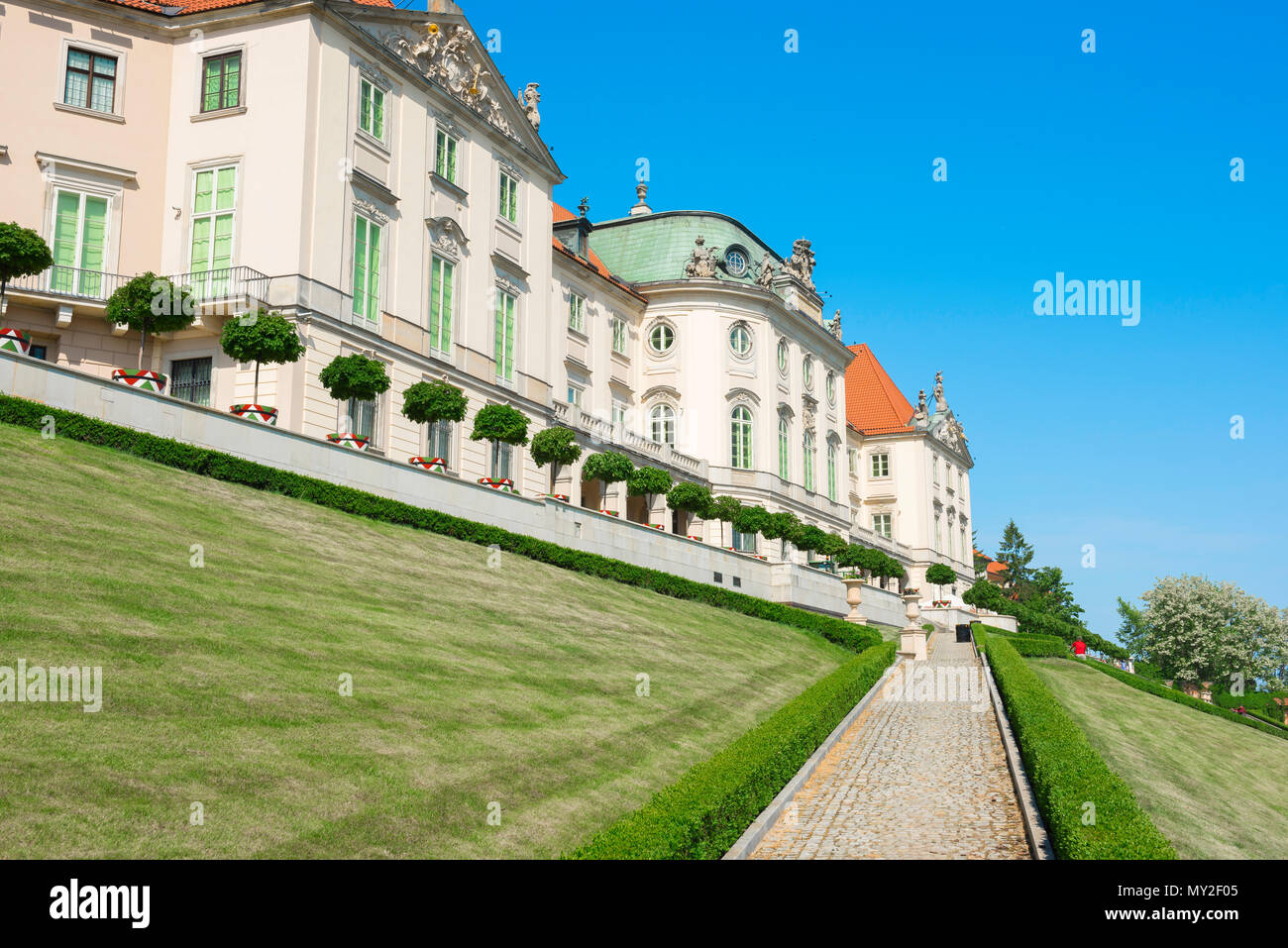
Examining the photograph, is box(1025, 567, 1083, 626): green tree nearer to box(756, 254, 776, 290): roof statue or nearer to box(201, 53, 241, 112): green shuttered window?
box(756, 254, 776, 290): roof statue

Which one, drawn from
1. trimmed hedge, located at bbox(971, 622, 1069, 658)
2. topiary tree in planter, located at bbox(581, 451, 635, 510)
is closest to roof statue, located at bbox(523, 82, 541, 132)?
topiary tree in planter, located at bbox(581, 451, 635, 510)

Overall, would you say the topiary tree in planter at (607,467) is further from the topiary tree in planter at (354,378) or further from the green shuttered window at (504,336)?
the topiary tree in planter at (354,378)

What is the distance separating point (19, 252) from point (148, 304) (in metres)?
3.60

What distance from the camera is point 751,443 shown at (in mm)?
62312

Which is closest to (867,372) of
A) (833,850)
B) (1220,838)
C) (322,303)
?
(322,303)

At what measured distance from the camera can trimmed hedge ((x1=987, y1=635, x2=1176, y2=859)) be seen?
10867 mm

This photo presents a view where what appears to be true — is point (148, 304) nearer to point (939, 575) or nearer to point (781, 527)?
point (781, 527)

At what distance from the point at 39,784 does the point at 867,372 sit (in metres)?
84.7

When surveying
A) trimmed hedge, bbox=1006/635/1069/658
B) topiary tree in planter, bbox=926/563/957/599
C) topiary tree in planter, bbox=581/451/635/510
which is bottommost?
trimmed hedge, bbox=1006/635/1069/658

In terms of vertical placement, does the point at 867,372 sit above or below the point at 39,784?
above

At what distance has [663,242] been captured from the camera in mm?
63844

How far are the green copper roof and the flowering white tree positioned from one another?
43809mm
